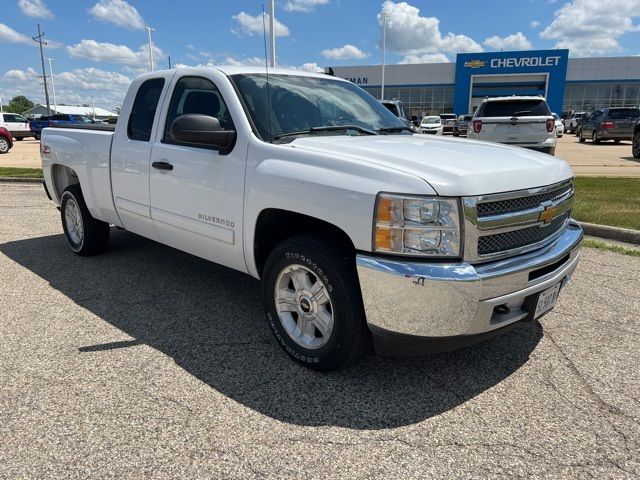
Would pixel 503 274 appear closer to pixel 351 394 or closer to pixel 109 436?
pixel 351 394

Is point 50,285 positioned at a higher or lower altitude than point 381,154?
lower

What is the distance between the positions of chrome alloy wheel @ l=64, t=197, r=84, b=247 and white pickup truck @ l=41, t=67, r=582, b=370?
4.77 feet

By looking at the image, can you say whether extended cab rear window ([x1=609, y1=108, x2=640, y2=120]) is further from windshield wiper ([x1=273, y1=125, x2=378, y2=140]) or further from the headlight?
the headlight

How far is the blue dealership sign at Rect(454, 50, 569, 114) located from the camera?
182ft

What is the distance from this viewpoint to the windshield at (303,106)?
143 inches

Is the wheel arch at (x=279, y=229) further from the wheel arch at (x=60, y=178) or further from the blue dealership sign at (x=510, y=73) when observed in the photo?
the blue dealership sign at (x=510, y=73)

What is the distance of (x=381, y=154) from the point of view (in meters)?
3.00

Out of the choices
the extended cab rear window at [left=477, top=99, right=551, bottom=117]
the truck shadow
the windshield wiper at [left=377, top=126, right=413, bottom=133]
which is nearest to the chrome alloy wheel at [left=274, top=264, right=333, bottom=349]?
the truck shadow

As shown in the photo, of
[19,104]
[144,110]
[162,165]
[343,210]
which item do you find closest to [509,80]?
[144,110]

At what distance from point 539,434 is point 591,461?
27cm

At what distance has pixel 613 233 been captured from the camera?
6594mm

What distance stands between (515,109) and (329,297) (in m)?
10.8

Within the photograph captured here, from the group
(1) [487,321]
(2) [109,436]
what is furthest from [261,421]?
(1) [487,321]

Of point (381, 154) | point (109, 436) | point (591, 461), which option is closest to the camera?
point (591, 461)
